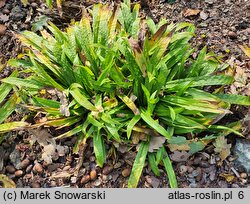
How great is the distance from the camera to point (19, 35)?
12.0 feet

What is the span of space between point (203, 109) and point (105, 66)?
79 centimetres

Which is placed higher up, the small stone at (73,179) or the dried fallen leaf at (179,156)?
the dried fallen leaf at (179,156)

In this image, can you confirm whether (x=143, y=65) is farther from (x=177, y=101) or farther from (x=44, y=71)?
(x=44, y=71)

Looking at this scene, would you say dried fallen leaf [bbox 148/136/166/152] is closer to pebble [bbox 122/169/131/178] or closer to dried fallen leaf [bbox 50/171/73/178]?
pebble [bbox 122/169/131/178]

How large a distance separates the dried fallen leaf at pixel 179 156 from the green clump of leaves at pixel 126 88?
0.19ft

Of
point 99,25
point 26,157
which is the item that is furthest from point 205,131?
point 26,157

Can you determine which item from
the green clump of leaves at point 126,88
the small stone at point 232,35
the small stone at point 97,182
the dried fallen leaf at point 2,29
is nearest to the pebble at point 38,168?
the green clump of leaves at point 126,88

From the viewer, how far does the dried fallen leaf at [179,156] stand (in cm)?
337

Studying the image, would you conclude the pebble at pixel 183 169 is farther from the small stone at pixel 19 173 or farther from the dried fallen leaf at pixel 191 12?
the dried fallen leaf at pixel 191 12

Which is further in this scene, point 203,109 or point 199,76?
point 199,76

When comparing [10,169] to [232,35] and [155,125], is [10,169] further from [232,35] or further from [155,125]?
[232,35]

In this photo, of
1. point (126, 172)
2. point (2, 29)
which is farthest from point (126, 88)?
point (2, 29)
